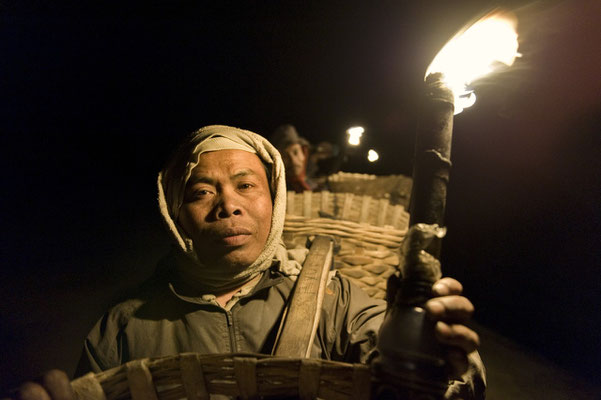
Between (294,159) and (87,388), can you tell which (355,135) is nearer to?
(294,159)

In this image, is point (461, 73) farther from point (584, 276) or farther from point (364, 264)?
point (584, 276)

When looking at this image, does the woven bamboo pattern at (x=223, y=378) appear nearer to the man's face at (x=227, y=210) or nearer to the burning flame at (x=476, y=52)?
the man's face at (x=227, y=210)

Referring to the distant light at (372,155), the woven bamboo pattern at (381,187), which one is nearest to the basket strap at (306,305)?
the woven bamboo pattern at (381,187)

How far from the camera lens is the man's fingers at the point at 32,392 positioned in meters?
0.89

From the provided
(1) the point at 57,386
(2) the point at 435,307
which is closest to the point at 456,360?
(2) the point at 435,307

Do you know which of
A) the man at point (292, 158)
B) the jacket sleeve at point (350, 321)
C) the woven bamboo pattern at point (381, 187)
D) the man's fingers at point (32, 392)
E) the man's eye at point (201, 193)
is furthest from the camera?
the man at point (292, 158)

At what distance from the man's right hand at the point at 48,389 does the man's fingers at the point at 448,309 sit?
127 centimetres

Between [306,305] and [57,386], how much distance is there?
1.07 metres

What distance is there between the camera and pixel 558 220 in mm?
3045

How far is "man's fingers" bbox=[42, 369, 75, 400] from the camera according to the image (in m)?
0.94

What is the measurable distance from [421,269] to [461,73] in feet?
2.42

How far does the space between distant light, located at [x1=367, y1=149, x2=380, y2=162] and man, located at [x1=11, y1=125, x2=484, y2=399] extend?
5.90m

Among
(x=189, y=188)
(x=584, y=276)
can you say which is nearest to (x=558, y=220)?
(x=584, y=276)

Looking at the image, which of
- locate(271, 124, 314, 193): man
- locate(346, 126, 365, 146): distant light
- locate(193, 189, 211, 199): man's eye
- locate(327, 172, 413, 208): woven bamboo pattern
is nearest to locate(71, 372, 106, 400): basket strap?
locate(193, 189, 211, 199): man's eye
